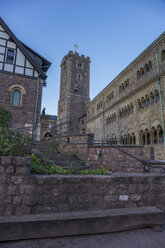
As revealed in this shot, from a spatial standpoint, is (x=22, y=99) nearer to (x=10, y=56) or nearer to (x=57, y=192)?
(x=10, y=56)

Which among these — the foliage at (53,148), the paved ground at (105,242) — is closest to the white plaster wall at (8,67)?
the foliage at (53,148)

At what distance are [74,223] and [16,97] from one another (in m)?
12.7

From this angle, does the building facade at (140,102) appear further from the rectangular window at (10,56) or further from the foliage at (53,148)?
the rectangular window at (10,56)

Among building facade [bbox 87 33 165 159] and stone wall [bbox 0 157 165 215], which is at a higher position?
building facade [bbox 87 33 165 159]

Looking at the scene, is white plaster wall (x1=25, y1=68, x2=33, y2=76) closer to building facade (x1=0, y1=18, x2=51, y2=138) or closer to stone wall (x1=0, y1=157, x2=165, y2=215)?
building facade (x1=0, y1=18, x2=51, y2=138)

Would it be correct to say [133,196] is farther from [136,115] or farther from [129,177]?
[136,115]

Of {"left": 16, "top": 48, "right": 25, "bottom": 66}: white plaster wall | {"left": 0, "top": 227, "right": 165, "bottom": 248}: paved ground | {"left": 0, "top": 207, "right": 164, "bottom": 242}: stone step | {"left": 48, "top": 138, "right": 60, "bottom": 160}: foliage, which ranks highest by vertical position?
{"left": 16, "top": 48, "right": 25, "bottom": 66}: white plaster wall

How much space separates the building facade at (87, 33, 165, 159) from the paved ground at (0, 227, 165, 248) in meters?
10.9

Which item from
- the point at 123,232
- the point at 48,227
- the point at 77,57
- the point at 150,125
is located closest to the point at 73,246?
the point at 48,227

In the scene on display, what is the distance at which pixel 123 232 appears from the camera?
2.77 m

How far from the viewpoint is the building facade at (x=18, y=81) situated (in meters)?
12.6

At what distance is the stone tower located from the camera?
34625 mm

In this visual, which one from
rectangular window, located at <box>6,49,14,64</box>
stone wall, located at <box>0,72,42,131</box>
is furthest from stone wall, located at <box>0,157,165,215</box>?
rectangular window, located at <box>6,49,14,64</box>

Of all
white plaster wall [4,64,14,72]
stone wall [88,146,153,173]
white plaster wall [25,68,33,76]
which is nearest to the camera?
stone wall [88,146,153,173]
